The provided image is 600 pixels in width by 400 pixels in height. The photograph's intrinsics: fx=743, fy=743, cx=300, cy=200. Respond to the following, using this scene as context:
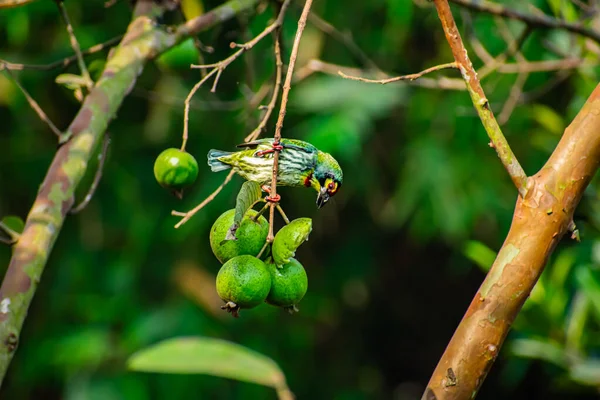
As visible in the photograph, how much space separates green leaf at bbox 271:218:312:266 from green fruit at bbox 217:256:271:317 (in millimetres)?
33

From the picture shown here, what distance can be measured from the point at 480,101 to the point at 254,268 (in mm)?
433

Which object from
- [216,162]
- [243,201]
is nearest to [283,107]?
[243,201]

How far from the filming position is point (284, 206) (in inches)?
189

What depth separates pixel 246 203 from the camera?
42.9 inches

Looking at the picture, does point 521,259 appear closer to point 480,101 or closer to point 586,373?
point 480,101

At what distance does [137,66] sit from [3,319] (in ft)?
2.38

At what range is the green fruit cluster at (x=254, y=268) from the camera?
111 centimetres

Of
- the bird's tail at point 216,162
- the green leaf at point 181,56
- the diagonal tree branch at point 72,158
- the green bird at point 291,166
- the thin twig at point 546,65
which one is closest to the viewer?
the diagonal tree branch at point 72,158

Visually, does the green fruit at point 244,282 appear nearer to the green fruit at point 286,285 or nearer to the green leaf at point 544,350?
the green fruit at point 286,285

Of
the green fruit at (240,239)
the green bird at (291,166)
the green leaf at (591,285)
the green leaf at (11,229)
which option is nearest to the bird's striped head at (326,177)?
the green bird at (291,166)

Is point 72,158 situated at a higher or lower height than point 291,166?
lower

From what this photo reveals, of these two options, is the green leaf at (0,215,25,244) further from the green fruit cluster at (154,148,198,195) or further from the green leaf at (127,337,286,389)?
the green leaf at (127,337,286,389)

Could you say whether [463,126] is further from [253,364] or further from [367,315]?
[253,364]

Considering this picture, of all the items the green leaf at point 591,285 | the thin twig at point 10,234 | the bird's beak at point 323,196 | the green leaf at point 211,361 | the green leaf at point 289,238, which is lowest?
the thin twig at point 10,234
